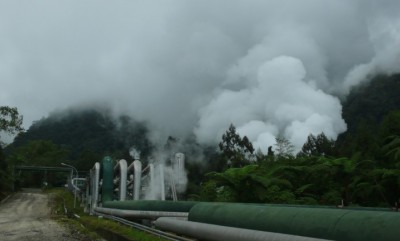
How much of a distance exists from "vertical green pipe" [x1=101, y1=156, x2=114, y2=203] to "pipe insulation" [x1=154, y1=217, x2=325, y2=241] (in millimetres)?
37268

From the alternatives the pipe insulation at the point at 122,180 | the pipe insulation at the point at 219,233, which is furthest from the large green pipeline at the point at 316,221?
the pipe insulation at the point at 122,180

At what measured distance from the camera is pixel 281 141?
154ft

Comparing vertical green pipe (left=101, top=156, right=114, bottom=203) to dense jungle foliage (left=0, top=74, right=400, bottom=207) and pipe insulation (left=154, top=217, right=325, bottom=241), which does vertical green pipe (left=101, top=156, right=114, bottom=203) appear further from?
pipe insulation (left=154, top=217, right=325, bottom=241)

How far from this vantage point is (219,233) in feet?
37.1

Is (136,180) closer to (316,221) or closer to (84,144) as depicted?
(316,221)

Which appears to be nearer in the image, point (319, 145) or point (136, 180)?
point (136, 180)

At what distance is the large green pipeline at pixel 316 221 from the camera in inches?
282

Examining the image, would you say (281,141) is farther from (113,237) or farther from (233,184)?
(113,237)

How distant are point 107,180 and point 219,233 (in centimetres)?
4368

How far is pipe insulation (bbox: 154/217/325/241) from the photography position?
8914mm

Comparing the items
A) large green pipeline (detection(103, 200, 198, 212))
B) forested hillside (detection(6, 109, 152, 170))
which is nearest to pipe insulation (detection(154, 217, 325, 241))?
large green pipeline (detection(103, 200, 198, 212))

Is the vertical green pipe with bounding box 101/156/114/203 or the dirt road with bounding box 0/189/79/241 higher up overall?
the vertical green pipe with bounding box 101/156/114/203

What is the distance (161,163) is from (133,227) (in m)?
31.2

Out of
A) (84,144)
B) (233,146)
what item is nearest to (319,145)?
(233,146)
